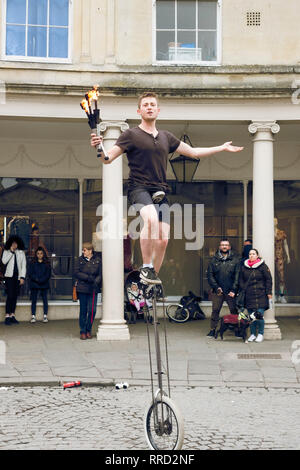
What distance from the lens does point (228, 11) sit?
1483 centimetres

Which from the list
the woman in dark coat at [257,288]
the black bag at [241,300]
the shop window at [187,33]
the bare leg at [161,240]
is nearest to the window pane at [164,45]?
the shop window at [187,33]

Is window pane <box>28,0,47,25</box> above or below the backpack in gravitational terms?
above

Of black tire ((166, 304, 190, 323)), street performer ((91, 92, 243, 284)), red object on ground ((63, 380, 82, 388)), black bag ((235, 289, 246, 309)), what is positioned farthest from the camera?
black tire ((166, 304, 190, 323))

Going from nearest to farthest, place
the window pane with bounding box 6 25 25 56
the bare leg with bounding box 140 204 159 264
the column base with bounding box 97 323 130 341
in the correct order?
the bare leg with bounding box 140 204 159 264
the column base with bounding box 97 323 130 341
the window pane with bounding box 6 25 25 56

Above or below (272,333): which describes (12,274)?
above

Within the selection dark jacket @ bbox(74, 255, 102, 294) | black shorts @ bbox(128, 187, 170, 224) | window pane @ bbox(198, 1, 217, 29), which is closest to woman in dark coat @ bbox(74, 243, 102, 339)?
dark jacket @ bbox(74, 255, 102, 294)

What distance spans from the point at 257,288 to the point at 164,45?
534 centimetres

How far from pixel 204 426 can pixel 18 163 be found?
431 inches

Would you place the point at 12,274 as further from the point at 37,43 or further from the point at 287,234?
the point at 287,234

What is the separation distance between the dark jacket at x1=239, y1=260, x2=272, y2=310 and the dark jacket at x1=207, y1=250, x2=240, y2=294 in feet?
1.01

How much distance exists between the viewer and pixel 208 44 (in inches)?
590

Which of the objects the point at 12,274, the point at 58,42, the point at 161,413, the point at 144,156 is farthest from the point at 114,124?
the point at 161,413

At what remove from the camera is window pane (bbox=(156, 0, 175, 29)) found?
590 inches

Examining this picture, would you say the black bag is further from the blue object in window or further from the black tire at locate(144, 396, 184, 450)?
the black tire at locate(144, 396, 184, 450)
